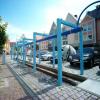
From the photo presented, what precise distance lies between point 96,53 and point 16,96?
28.6 ft

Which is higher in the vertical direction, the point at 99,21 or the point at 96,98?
the point at 99,21

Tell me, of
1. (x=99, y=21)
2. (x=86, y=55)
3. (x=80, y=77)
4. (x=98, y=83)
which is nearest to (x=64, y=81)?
(x=80, y=77)

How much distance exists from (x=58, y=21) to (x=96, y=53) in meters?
6.71

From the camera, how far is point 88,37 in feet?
92.5

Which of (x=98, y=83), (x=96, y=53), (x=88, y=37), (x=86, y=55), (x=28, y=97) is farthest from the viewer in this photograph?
(x=88, y=37)

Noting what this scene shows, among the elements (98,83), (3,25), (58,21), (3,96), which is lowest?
(3,96)

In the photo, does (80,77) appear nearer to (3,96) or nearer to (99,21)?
(3,96)

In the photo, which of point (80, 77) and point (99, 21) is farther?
point (99, 21)

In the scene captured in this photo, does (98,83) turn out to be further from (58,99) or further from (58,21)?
(58,21)

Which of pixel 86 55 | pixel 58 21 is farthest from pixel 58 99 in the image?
pixel 86 55

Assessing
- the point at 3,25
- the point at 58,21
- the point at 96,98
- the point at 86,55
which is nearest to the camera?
the point at 96,98

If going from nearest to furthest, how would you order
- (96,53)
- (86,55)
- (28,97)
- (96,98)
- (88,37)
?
(96,98)
(28,97)
(86,55)
(96,53)
(88,37)

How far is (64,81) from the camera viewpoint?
8320 mm

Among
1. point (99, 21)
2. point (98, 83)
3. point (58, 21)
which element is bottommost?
point (98, 83)
